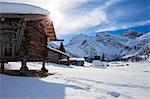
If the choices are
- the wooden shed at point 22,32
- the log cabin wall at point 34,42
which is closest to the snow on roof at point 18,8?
the wooden shed at point 22,32

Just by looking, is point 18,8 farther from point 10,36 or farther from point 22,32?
point 10,36

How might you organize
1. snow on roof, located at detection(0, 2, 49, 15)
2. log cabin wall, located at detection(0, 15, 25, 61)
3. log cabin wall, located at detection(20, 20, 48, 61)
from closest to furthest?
snow on roof, located at detection(0, 2, 49, 15) → log cabin wall, located at detection(0, 15, 25, 61) → log cabin wall, located at detection(20, 20, 48, 61)

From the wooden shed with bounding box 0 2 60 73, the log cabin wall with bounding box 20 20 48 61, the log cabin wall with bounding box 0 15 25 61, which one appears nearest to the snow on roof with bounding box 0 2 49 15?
the wooden shed with bounding box 0 2 60 73

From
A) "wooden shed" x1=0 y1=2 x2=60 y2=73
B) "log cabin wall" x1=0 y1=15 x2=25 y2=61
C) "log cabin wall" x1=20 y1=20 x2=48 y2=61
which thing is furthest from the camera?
"log cabin wall" x1=20 y1=20 x2=48 y2=61

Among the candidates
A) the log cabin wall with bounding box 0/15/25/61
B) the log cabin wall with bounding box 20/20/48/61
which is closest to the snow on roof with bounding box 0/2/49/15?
the log cabin wall with bounding box 0/15/25/61

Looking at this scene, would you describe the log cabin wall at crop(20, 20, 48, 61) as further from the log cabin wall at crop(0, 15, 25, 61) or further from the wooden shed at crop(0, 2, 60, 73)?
the log cabin wall at crop(0, 15, 25, 61)

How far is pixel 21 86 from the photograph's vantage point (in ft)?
29.4

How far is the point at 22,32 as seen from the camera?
13391 millimetres

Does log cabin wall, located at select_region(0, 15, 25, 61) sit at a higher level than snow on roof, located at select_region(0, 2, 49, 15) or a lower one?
lower

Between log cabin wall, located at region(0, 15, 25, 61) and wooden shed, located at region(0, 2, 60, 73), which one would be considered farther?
log cabin wall, located at region(0, 15, 25, 61)

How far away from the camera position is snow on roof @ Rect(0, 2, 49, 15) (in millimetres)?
11727

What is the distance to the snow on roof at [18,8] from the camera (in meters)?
11.7

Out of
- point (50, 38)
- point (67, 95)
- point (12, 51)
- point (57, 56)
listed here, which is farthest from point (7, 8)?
point (57, 56)

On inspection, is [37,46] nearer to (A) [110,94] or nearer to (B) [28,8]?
(B) [28,8]
